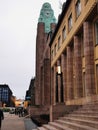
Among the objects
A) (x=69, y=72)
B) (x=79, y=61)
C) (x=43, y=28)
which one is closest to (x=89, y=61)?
(x=79, y=61)

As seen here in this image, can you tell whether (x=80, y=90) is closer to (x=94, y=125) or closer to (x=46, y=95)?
(x=94, y=125)

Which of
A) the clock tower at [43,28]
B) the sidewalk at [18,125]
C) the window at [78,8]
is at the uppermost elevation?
the clock tower at [43,28]

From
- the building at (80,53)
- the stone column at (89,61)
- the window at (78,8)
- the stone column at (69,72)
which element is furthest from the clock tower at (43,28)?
the stone column at (89,61)

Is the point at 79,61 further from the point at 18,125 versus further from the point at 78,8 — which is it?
the point at 18,125

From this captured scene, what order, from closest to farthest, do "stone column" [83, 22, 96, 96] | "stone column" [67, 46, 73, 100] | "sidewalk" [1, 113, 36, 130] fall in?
"stone column" [83, 22, 96, 96], "sidewalk" [1, 113, 36, 130], "stone column" [67, 46, 73, 100]

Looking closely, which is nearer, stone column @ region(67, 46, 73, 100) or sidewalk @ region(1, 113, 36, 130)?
sidewalk @ region(1, 113, 36, 130)

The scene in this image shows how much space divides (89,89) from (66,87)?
477 inches

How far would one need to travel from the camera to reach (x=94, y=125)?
44.0 feet

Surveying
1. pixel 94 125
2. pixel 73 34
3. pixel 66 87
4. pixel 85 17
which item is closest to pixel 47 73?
pixel 66 87

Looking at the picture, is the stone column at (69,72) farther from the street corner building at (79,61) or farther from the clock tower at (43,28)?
the clock tower at (43,28)

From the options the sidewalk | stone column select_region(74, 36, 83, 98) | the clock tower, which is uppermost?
the clock tower

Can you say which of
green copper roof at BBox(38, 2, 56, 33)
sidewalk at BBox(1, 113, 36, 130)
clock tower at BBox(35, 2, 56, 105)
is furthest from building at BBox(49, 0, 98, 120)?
green copper roof at BBox(38, 2, 56, 33)

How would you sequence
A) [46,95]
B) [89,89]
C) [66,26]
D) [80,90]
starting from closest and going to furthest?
[89,89] → [80,90] → [66,26] → [46,95]

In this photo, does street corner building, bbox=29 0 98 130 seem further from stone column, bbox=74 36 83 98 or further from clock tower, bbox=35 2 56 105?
clock tower, bbox=35 2 56 105
